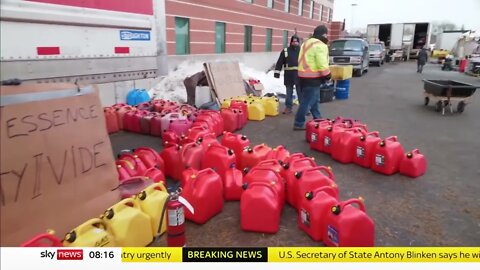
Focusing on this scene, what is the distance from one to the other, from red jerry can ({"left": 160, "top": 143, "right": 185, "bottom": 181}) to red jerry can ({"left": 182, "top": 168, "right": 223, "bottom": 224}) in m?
0.99

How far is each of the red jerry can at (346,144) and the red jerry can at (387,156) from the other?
1.30 feet

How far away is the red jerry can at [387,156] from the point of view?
15.6 feet

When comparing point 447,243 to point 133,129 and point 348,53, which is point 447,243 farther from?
point 348,53

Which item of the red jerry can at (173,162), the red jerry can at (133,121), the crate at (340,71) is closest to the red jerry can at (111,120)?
the red jerry can at (133,121)

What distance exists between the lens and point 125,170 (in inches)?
155

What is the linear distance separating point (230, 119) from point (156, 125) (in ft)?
5.17

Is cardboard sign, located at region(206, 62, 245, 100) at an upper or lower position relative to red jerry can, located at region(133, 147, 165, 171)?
upper

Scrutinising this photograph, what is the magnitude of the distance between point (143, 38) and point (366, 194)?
359cm

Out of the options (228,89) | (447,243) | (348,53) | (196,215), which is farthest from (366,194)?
(348,53)

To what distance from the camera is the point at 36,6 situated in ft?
9.97

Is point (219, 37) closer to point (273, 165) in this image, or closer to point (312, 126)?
point (312, 126)

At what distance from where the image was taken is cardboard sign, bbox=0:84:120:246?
2.49m

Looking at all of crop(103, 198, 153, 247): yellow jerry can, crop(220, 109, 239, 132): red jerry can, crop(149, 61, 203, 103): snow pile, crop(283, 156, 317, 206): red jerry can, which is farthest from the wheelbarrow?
crop(103, 198, 153, 247): yellow jerry can

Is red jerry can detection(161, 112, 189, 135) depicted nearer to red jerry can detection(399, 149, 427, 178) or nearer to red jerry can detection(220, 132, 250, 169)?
red jerry can detection(220, 132, 250, 169)
